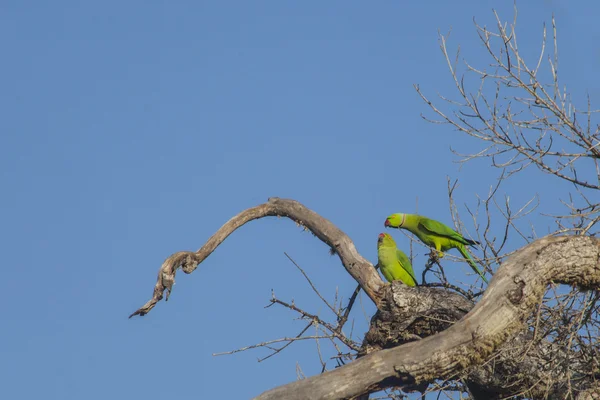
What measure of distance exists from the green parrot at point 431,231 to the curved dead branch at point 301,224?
1238mm

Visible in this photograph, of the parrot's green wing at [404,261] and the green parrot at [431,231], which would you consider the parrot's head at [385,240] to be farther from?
the green parrot at [431,231]

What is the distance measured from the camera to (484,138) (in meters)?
5.58

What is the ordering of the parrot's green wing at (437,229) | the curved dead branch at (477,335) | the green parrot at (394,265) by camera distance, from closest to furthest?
1. the curved dead branch at (477,335)
2. the green parrot at (394,265)
3. the parrot's green wing at (437,229)

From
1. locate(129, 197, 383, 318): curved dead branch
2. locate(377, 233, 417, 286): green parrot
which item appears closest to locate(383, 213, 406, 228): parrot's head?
locate(377, 233, 417, 286): green parrot

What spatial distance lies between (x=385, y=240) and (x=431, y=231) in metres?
0.96

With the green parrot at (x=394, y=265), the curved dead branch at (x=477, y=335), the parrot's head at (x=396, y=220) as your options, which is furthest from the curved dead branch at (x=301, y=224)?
the curved dead branch at (x=477, y=335)

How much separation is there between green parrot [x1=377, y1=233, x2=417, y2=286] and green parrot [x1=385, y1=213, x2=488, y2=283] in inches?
26.1

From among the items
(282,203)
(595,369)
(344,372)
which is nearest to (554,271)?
(595,369)

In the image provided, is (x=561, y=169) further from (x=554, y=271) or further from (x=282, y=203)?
(x=282, y=203)

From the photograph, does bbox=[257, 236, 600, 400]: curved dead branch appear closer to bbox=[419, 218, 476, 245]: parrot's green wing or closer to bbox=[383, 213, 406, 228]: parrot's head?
bbox=[419, 218, 476, 245]: parrot's green wing

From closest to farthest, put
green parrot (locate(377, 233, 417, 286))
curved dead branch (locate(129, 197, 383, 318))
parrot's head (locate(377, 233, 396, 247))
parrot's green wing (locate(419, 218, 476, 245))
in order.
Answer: curved dead branch (locate(129, 197, 383, 318)), green parrot (locate(377, 233, 417, 286)), parrot's head (locate(377, 233, 396, 247)), parrot's green wing (locate(419, 218, 476, 245))

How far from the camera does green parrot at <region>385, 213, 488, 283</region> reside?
726 centimetres

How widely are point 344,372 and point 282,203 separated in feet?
10.2

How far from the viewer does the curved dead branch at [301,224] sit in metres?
5.78
